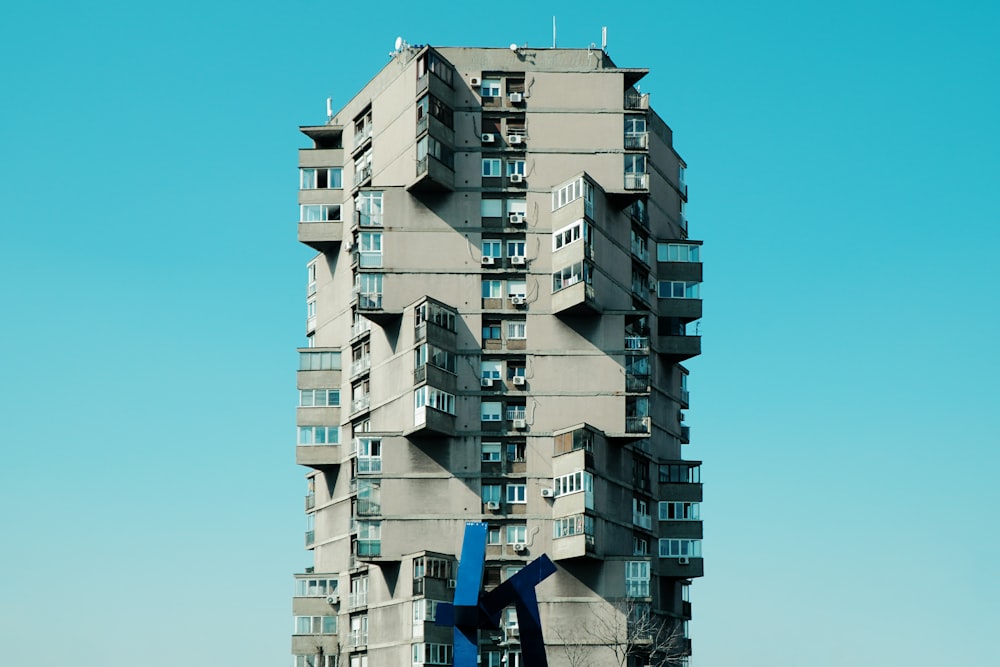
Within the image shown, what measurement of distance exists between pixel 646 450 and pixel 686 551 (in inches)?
339

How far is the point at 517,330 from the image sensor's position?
4542 inches

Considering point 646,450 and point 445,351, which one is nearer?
point 445,351

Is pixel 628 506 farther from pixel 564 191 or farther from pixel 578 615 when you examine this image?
pixel 564 191

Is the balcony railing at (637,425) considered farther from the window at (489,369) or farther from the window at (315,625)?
the window at (315,625)

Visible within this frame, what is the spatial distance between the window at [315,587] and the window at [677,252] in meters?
35.9

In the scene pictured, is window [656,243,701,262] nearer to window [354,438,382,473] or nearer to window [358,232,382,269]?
window [358,232,382,269]

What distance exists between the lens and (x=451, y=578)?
358 ft

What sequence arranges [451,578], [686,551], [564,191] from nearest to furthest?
1. [451,578]
2. [564,191]
3. [686,551]

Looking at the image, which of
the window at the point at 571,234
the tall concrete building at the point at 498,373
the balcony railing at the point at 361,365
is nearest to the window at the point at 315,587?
the tall concrete building at the point at 498,373

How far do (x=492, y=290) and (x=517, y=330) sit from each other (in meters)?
3.43

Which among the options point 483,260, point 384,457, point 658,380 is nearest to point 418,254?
point 483,260

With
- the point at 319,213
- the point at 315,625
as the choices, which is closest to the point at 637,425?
the point at 315,625

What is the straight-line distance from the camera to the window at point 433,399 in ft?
364

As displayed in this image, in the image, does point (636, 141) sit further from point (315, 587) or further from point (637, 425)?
point (315, 587)
